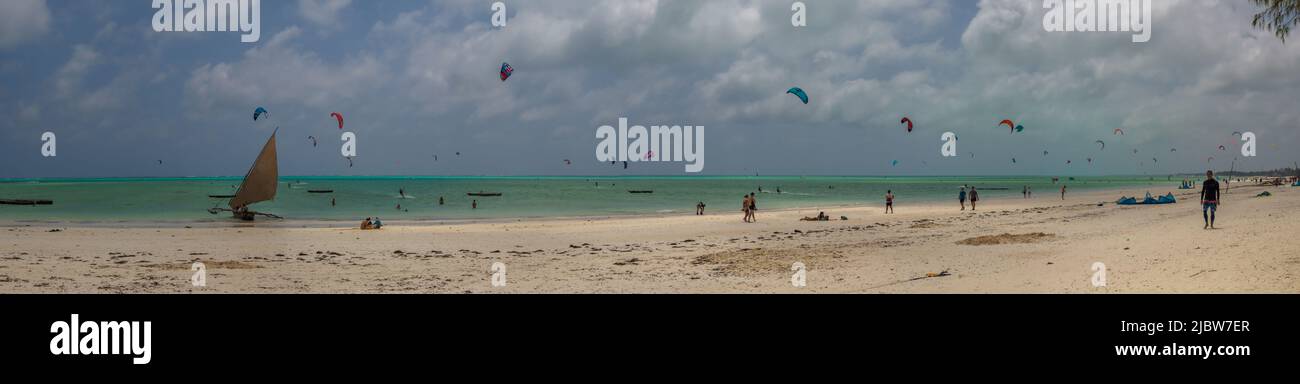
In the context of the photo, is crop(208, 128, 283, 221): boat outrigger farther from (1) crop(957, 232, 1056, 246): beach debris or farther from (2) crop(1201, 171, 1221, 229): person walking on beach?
(2) crop(1201, 171, 1221, 229): person walking on beach

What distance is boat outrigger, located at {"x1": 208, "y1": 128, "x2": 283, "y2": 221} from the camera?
32188 millimetres

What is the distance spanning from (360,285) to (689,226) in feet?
58.4

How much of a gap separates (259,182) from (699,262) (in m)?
26.1

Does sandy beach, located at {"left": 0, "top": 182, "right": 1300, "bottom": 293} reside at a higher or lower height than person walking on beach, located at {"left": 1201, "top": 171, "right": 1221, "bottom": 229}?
lower

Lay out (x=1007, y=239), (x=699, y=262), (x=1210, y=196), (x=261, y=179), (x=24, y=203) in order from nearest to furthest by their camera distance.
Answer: (x=699, y=262) < (x=1007, y=239) < (x=1210, y=196) < (x=261, y=179) < (x=24, y=203)

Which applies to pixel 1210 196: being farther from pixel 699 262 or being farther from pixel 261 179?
pixel 261 179

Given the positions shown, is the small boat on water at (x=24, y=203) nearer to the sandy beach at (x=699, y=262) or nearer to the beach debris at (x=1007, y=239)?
the sandy beach at (x=699, y=262)

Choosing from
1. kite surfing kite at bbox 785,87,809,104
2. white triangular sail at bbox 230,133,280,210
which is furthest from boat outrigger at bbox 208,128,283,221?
kite surfing kite at bbox 785,87,809,104

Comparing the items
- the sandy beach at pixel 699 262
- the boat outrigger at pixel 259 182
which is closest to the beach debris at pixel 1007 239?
the sandy beach at pixel 699 262

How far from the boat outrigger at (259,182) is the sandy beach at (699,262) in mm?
9151

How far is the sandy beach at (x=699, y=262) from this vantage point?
10227mm

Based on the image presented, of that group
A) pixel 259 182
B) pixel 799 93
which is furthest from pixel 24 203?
pixel 799 93

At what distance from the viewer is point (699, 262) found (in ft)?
48.8

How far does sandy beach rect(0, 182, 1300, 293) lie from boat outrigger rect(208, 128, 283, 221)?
360 inches
